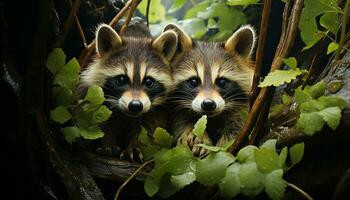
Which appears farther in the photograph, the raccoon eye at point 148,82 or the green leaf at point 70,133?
the raccoon eye at point 148,82

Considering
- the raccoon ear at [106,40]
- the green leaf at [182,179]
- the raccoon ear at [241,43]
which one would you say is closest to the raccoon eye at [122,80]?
the raccoon ear at [106,40]

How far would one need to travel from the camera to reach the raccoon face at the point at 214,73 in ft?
10.2

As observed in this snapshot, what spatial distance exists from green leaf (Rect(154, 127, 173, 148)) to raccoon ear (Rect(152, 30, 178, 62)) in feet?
3.06

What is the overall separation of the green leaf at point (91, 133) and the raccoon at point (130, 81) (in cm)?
29

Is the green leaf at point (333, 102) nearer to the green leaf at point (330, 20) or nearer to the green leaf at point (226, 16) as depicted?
the green leaf at point (330, 20)

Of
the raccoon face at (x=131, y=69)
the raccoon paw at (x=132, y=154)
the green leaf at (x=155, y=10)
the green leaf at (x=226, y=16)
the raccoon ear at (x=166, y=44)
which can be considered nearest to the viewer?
the raccoon paw at (x=132, y=154)

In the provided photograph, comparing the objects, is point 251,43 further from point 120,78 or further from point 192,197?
point 192,197

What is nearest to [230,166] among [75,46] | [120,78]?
[120,78]

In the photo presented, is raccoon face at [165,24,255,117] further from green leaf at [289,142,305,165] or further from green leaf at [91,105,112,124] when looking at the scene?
green leaf at [289,142,305,165]

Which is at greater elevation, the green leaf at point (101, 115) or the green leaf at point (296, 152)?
the green leaf at point (296, 152)

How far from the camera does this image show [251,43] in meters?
3.41

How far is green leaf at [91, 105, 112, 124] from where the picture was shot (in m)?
2.59

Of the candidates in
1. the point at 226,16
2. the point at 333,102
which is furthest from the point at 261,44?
the point at 226,16

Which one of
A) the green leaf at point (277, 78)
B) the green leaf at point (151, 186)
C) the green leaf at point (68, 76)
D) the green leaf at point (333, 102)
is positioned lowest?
the green leaf at point (151, 186)
